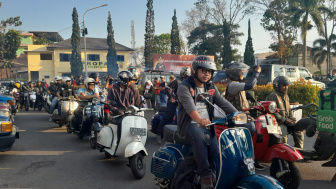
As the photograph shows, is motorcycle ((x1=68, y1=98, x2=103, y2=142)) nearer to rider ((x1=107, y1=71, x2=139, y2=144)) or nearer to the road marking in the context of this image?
the road marking

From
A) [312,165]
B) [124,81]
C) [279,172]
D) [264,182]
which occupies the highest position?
[124,81]

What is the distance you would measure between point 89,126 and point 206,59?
541cm

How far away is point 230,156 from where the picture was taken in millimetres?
3033

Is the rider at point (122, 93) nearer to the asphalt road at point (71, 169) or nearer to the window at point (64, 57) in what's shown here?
the asphalt road at point (71, 169)

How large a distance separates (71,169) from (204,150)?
3540mm

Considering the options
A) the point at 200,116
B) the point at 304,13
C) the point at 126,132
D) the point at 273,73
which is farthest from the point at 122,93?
the point at 304,13

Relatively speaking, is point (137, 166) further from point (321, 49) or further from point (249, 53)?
point (321, 49)

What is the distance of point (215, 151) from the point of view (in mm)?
3197

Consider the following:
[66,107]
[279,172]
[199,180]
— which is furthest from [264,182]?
[66,107]

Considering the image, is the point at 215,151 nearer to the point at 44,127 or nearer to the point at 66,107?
the point at 66,107

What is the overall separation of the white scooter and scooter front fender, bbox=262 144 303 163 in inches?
79.2

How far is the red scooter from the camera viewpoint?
13.5ft

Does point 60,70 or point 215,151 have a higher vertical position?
point 60,70

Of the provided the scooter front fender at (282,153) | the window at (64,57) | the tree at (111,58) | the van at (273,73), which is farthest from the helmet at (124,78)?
the window at (64,57)
